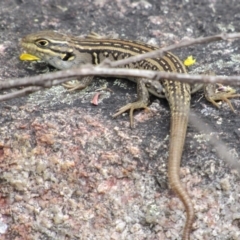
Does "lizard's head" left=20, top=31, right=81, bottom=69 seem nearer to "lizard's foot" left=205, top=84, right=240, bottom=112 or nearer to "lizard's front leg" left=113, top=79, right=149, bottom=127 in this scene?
"lizard's front leg" left=113, top=79, right=149, bottom=127

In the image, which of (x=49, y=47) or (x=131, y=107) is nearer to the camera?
Result: (x=131, y=107)

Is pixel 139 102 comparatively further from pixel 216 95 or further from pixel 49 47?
pixel 49 47

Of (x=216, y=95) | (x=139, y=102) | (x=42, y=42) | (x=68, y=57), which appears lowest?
(x=68, y=57)

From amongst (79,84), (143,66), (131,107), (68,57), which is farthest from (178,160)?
Result: (68,57)

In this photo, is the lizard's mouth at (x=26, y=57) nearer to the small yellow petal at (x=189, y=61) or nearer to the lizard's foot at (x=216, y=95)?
the small yellow petal at (x=189, y=61)

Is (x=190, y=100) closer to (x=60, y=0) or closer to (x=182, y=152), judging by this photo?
(x=182, y=152)

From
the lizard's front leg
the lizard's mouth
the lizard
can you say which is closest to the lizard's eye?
the lizard

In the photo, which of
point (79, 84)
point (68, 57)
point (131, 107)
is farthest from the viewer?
point (68, 57)

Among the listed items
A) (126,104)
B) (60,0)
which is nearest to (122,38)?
(60,0)
